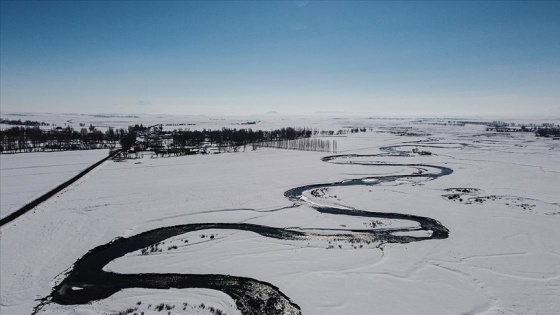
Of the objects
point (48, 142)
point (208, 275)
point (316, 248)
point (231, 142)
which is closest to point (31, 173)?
point (208, 275)

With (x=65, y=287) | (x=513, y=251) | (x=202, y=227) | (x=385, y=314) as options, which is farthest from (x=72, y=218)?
(x=513, y=251)

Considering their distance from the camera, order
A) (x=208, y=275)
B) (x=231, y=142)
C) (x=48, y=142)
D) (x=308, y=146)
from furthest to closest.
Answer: (x=231, y=142) < (x=308, y=146) < (x=48, y=142) < (x=208, y=275)

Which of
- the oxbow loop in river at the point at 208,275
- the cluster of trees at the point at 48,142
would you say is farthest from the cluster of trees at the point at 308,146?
the oxbow loop in river at the point at 208,275

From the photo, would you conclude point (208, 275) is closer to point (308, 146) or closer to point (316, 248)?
point (316, 248)

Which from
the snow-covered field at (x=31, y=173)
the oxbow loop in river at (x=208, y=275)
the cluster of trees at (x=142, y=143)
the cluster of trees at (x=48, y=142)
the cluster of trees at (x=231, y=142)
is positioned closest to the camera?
the oxbow loop in river at (x=208, y=275)

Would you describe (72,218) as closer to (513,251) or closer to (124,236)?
(124,236)

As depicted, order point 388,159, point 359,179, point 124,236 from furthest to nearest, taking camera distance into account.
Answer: point 388,159 → point 359,179 → point 124,236

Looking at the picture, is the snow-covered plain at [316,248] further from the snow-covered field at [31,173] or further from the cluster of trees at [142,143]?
the cluster of trees at [142,143]
